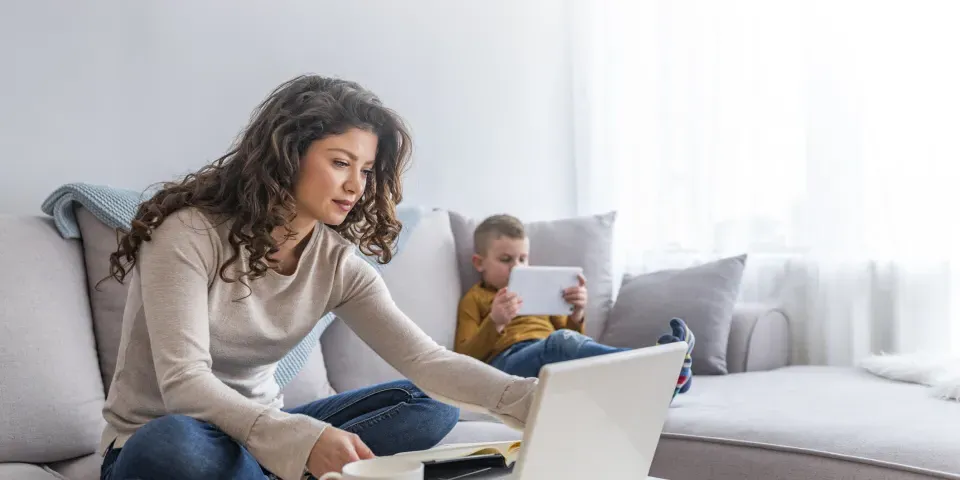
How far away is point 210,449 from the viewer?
1.19 meters

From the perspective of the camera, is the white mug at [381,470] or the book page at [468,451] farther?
the book page at [468,451]

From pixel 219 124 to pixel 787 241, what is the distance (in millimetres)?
1714

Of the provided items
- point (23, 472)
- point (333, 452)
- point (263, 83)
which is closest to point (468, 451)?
point (333, 452)

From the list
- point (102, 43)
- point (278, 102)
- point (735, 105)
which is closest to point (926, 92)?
point (735, 105)

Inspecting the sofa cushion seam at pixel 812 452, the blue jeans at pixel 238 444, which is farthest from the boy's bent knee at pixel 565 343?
the blue jeans at pixel 238 444

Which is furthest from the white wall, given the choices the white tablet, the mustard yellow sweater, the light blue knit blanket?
the white tablet

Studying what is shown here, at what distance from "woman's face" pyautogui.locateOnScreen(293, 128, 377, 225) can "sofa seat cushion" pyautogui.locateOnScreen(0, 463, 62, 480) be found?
0.64 metres

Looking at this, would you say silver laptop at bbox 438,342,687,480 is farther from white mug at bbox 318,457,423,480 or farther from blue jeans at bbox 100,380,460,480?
blue jeans at bbox 100,380,460,480

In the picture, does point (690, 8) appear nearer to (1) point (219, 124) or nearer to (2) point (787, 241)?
(2) point (787, 241)

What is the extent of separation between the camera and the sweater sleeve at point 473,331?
7.72ft

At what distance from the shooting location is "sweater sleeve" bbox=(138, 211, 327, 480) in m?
1.13

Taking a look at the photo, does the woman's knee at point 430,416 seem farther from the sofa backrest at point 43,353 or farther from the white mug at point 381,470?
the sofa backrest at point 43,353

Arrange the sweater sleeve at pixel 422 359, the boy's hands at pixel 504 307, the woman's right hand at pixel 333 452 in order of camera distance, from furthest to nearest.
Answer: the boy's hands at pixel 504 307, the sweater sleeve at pixel 422 359, the woman's right hand at pixel 333 452

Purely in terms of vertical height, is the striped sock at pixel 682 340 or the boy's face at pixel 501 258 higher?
the boy's face at pixel 501 258
